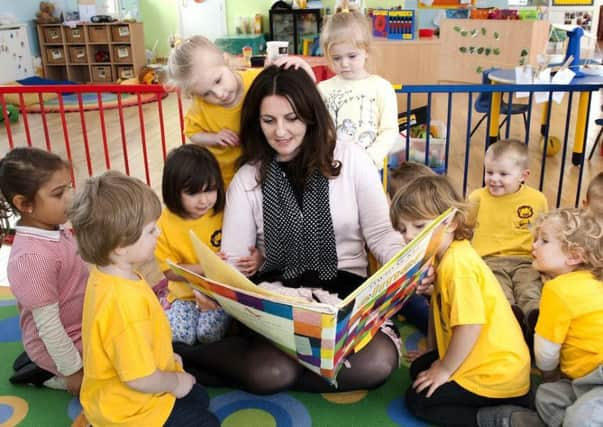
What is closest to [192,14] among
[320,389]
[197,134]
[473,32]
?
[473,32]

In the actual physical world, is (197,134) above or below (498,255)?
above

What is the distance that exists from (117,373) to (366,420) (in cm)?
86

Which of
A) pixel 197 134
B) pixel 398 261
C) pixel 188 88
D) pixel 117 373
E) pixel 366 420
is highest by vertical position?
pixel 188 88

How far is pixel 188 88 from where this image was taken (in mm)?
2168

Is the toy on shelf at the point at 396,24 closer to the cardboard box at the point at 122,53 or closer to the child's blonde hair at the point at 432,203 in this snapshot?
the cardboard box at the point at 122,53

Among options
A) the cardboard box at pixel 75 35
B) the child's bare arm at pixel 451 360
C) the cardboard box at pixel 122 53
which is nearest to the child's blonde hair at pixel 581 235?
the child's bare arm at pixel 451 360

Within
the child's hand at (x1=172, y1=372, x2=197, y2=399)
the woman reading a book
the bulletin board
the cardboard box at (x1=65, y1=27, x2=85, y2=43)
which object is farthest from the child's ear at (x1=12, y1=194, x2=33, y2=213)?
the cardboard box at (x1=65, y1=27, x2=85, y2=43)

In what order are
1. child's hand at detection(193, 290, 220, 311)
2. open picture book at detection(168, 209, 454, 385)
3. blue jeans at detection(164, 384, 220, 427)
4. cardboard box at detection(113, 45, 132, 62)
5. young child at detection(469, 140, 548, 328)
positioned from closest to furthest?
open picture book at detection(168, 209, 454, 385) < blue jeans at detection(164, 384, 220, 427) < child's hand at detection(193, 290, 220, 311) < young child at detection(469, 140, 548, 328) < cardboard box at detection(113, 45, 132, 62)

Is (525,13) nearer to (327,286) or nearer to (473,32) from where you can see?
(473,32)

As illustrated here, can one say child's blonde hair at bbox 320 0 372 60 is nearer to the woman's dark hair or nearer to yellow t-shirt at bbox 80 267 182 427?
the woman's dark hair

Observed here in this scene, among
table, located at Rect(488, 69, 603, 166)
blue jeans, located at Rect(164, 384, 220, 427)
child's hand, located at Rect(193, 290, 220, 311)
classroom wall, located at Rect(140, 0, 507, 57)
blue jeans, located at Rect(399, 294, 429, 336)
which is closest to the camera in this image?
blue jeans, located at Rect(164, 384, 220, 427)

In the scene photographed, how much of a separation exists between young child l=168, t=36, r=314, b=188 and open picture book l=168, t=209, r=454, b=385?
74 centimetres

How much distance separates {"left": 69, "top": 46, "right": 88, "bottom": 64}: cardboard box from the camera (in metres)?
9.64

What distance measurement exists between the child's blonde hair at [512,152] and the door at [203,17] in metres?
8.27
